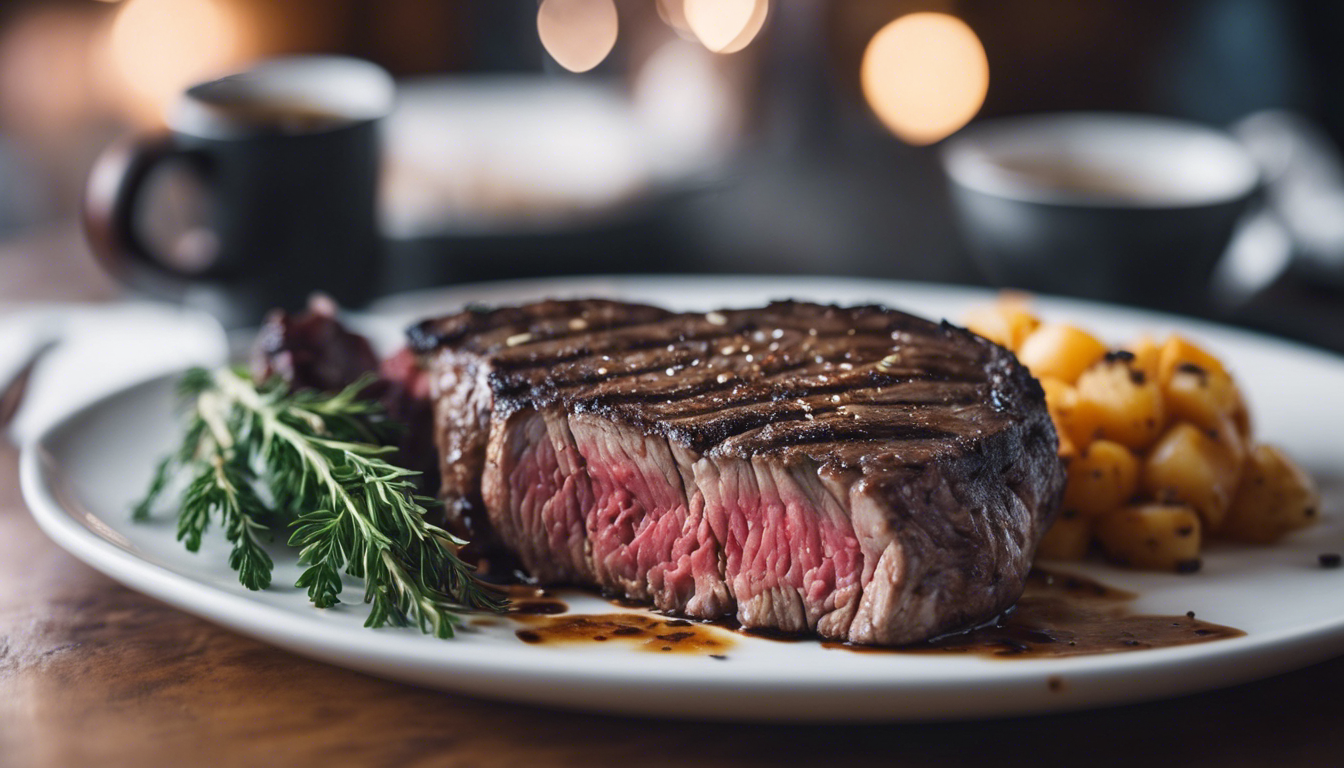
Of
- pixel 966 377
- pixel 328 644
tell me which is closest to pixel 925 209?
pixel 966 377

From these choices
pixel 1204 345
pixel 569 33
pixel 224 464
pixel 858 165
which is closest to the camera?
pixel 224 464

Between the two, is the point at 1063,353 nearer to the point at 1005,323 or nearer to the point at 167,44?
the point at 1005,323

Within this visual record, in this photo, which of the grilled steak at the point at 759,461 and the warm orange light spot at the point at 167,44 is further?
the warm orange light spot at the point at 167,44

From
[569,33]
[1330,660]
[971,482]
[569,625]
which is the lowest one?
[569,625]

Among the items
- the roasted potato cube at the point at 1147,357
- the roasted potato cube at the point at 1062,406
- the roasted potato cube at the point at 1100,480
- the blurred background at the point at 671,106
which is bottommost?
the roasted potato cube at the point at 1100,480

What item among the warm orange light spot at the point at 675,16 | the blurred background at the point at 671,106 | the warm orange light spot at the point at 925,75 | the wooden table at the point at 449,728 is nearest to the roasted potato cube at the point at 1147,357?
the wooden table at the point at 449,728

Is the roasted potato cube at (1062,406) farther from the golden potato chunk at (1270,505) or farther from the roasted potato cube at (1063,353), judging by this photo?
the golden potato chunk at (1270,505)

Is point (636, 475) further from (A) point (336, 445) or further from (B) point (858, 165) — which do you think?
(B) point (858, 165)
